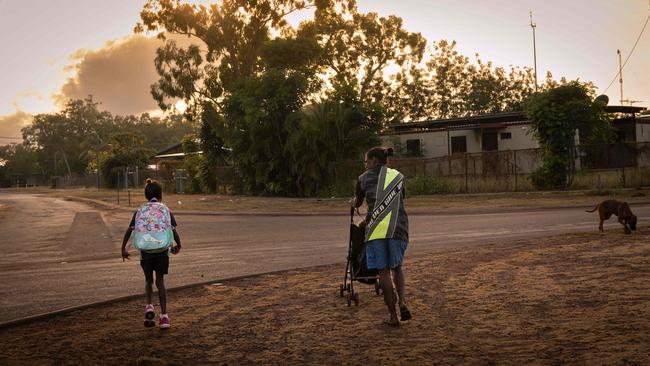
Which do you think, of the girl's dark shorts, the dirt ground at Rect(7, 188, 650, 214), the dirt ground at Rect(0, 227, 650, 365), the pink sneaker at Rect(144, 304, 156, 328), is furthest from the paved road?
the dirt ground at Rect(7, 188, 650, 214)

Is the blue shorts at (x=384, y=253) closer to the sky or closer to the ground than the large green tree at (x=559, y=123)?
closer to the ground

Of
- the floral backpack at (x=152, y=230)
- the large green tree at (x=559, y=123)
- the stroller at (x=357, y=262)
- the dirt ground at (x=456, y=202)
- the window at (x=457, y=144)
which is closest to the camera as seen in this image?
the floral backpack at (x=152, y=230)

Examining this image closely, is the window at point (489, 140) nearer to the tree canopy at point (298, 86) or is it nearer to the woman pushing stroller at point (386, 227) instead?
the tree canopy at point (298, 86)

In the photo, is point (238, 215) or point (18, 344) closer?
point (18, 344)

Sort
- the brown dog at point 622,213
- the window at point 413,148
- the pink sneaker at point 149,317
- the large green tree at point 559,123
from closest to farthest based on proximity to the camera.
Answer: the pink sneaker at point 149,317, the brown dog at point 622,213, the large green tree at point 559,123, the window at point 413,148

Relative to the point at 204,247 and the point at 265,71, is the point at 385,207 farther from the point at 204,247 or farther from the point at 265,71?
the point at 265,71

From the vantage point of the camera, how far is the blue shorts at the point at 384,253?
6.86 metres

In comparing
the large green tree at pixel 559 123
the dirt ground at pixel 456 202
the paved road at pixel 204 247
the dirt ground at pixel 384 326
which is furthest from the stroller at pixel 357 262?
the large green tree at pixel 559 123

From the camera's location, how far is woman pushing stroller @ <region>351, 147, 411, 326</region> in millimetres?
6852

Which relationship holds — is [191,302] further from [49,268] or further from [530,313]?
[49,268]

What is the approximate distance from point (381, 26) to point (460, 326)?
53.1 m

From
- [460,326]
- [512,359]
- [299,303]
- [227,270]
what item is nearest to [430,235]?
[227,270]

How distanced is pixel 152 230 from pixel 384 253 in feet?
7.36

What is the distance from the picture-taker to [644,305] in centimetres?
711
